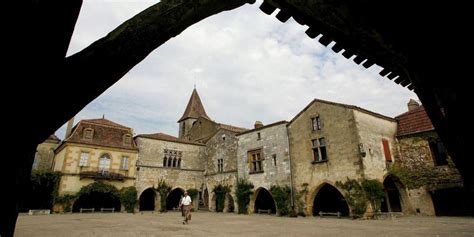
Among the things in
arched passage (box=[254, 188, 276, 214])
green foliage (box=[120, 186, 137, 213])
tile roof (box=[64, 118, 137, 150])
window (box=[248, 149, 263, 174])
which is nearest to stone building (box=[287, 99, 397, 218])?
window (box=[248, 149, 263, 174])

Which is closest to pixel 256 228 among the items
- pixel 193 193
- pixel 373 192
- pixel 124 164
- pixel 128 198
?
pixel 373 192

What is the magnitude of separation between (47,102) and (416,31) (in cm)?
198

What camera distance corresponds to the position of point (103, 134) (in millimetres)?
23125

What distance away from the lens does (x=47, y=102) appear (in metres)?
1.23

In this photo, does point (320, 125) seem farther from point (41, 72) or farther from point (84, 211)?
point (84, 211)

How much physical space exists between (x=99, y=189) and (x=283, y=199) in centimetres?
1423

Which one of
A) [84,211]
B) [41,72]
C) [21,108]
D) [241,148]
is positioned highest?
[241,148]

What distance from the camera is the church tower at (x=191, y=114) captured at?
38625 mm

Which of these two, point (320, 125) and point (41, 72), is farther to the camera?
point (320, 125)

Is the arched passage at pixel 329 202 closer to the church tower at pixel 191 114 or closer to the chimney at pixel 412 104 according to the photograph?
the chimney at pixel 412 104

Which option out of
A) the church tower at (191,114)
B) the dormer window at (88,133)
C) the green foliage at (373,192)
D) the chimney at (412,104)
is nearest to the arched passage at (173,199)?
the dormer window at (88,133)

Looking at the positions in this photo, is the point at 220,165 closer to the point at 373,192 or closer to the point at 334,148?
the point at 334,148

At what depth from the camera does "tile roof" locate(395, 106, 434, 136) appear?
16.5m

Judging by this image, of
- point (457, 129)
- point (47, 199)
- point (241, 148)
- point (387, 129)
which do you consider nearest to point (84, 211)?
point (47, 199)
